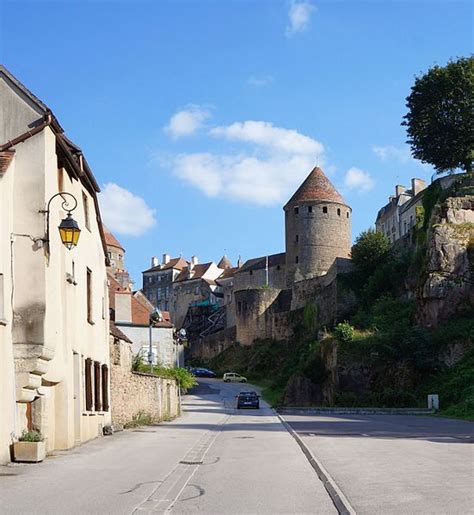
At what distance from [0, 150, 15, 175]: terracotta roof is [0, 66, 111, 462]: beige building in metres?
0.02

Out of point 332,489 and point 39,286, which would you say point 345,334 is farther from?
point 332,489

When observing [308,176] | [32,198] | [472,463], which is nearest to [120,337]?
[32,198]

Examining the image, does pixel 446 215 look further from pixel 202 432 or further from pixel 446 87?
pixel 202 432

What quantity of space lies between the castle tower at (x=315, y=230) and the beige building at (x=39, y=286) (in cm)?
7260

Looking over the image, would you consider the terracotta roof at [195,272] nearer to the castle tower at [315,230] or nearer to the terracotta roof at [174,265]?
the terracotta roof at [174,265]

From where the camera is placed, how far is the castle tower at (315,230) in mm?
93125

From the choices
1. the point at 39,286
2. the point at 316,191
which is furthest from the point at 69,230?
the point at 316,191

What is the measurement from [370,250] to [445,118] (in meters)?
12.8

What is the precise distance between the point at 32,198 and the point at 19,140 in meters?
1.19

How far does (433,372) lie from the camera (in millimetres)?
48625

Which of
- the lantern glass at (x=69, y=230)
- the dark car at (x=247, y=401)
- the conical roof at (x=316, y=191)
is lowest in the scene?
the dark car at (x=247, y=401)

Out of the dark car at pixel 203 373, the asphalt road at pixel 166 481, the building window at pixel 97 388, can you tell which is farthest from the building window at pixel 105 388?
the dark car at pixel 203 373

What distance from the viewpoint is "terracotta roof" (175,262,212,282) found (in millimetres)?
133500

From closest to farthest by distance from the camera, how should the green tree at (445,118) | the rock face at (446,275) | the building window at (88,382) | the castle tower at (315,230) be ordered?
the building window at (88,382)
the rock face at (446,275)
the green tree at (445,118)
the castle tower at (315,230)
